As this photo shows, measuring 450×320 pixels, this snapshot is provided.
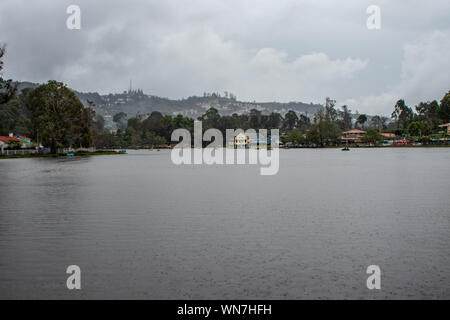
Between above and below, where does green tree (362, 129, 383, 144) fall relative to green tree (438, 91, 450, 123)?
below

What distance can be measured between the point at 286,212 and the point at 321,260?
Answer: 637cm

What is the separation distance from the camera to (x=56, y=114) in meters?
72.2

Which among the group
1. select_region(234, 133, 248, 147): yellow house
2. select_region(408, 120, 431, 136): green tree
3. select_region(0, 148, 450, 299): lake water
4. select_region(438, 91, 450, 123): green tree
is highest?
select_region(438, 91, 450, 123): green tree

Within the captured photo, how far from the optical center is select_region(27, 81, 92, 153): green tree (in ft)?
235

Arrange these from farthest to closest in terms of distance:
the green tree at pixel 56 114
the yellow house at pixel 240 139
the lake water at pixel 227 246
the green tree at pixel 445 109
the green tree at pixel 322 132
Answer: the yellow house at pixel 240 139
the green tree at pixel 445 109
the green tree at pixel 322 132
the green tree at pixel 56 114
the lake water at pixel 227 246

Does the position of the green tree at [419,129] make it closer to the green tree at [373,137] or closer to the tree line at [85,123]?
the tree line at [85,123]

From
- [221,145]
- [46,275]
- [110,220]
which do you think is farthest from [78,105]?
[221,145]

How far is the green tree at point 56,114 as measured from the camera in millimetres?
71625

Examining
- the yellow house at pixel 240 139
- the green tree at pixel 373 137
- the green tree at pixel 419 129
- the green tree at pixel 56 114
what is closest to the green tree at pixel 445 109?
the green tree at pixel 419 129

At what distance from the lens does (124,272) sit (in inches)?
326

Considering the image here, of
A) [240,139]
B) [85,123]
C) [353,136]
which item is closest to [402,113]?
[353,136]

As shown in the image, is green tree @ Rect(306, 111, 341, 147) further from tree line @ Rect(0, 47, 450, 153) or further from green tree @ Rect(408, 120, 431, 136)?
green tree @ Rect(408, 120, 431, 136)

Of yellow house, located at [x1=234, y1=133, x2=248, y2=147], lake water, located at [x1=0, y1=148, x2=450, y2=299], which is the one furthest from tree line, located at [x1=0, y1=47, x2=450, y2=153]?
lake water, located at [x1=0, y1=148, x2=450, y2=299]
